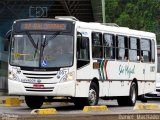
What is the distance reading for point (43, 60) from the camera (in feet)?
68.4

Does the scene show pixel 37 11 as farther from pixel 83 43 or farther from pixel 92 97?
pixel 83 43

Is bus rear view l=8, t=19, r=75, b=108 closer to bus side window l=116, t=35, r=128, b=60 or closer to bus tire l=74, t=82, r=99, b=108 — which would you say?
bus tire l=74, t=82, r=99, b=108

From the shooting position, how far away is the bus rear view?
2073 centimetres

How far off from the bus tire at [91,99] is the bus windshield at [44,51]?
5.53 ft

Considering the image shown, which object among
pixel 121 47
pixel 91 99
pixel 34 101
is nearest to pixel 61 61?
pixel 91 99

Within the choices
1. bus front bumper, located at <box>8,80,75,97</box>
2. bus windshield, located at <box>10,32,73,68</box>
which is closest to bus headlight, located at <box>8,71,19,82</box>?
bus front bumper, located at <box>8,80,75,97</box>

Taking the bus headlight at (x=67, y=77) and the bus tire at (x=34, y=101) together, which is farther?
the bus tire at (x=34, y=101)

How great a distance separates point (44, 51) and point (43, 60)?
282 mm

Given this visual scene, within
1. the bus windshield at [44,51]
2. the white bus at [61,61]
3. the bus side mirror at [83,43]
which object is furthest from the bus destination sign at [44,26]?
the bus side mirror at [83,43]

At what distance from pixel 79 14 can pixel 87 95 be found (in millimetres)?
26932

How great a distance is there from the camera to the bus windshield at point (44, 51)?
20.8 metres

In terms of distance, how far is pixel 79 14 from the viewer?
4831cm

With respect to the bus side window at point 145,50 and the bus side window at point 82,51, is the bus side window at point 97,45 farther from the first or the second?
the bus side window at point 145,50

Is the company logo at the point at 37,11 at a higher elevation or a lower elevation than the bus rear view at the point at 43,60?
higher
